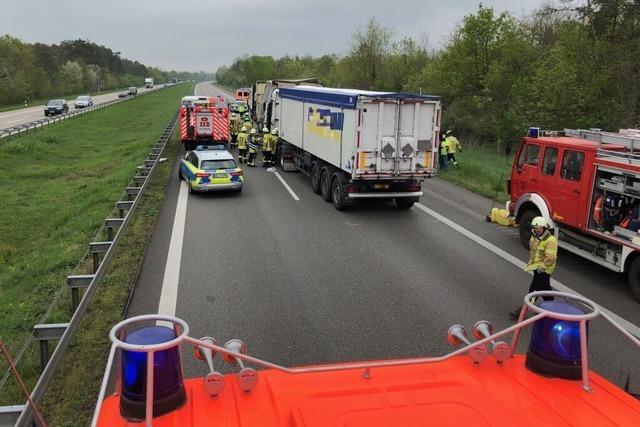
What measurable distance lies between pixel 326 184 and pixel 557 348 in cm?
1319

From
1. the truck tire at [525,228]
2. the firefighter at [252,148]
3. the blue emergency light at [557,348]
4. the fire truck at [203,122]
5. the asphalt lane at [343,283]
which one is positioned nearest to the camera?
the blue emergency light at [557,348]

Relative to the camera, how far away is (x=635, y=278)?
30.6 feet

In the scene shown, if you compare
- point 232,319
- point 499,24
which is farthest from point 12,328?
point 499,24

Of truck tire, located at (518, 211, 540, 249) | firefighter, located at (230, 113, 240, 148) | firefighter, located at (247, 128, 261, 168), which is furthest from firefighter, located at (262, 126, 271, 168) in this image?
truck tire, located at (518, 211, 540, 249)

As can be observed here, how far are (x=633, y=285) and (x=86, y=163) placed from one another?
83.2 ft

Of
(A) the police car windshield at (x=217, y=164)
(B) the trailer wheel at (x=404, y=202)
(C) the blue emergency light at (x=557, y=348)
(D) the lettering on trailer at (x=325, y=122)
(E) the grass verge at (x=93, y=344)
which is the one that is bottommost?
(E) the grass verge at (x=93, y=344)

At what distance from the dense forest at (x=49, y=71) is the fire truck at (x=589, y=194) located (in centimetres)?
7225

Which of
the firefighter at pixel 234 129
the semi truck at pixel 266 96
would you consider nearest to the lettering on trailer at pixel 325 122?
the semi truck at pixel 266 96

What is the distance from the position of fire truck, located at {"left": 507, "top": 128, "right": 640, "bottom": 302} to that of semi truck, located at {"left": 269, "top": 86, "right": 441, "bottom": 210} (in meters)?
3.04

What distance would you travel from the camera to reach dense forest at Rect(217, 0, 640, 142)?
26984 mm

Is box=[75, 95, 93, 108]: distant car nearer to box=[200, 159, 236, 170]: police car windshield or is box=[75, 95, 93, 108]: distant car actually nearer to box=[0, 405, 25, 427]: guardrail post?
box=[200, 159, 236, 170]: police car windshield

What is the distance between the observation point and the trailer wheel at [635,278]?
9.30 m

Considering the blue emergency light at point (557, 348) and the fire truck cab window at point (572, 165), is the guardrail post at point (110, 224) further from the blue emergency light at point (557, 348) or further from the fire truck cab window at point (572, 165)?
the blue emergency light at point (557, 348)

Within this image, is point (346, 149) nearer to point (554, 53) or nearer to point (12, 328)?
point (12, 328)
